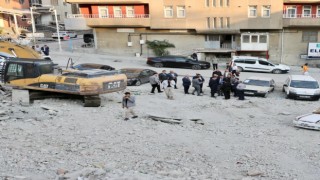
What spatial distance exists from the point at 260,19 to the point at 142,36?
516 inches

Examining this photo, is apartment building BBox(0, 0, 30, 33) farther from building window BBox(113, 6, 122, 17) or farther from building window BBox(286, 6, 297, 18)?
building window BBox(286, 6, 297, 18)

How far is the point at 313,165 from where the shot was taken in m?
11.7

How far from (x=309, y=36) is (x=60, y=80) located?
29.2 metres

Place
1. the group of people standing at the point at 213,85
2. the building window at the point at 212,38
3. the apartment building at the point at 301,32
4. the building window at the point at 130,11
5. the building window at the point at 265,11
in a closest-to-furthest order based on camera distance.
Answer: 1. the group of people standing at the point at 213,85
2. the apartment building at the point at 301,32
3. the building window at the point at 265,11
4. the building window at the point at 212,38
5. the building window at the point at 130,11

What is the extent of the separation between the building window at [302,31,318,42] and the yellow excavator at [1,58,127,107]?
26.0 meters

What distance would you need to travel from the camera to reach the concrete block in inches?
725

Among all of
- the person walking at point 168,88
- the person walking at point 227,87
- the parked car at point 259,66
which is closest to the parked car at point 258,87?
the person walking at point 227,87

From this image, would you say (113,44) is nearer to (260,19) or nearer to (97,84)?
(260,19)

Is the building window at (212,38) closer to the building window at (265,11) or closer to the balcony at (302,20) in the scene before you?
the building window at (265,11)

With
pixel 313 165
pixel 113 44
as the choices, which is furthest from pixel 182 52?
pixel 313 165

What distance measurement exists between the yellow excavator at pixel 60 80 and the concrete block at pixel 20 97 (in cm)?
24

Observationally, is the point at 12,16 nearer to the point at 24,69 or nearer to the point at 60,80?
the point at 24,69

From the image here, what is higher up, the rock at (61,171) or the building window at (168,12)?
the building window at (168,12)

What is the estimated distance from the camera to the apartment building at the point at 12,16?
52.9 metres
